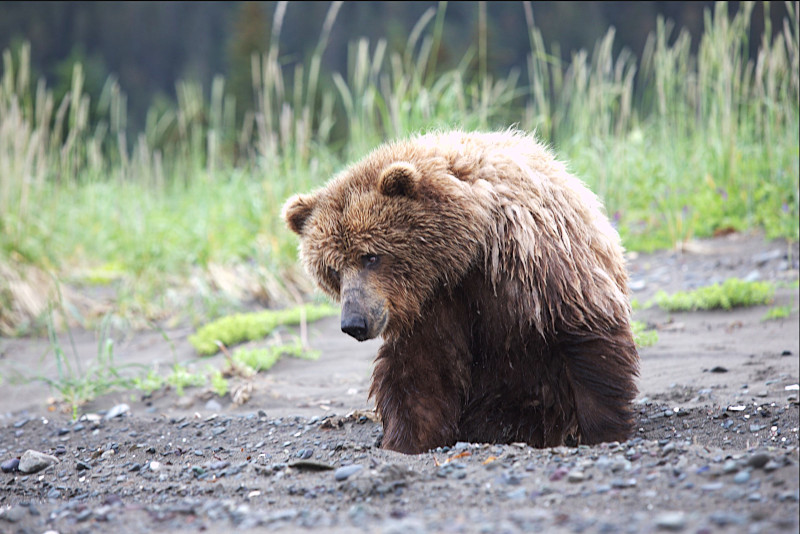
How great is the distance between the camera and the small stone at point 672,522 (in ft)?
6.12

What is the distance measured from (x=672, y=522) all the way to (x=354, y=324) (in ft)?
5.20

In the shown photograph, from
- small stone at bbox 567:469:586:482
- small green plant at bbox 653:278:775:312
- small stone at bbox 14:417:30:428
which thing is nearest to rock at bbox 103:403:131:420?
small stone at bbox 14:417:30:428

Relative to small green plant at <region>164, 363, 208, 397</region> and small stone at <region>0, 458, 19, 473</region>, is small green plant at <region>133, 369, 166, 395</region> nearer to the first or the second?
small green plant at <region>164, 363, 208, 397</region>

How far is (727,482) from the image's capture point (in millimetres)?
2137

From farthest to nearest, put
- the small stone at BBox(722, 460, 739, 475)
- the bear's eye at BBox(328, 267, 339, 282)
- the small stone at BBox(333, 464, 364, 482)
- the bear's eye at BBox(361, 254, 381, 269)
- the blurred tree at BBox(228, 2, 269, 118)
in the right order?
the blurred tree at BBox(228, 2, 269, 118) → the bear's eye at BBox(328, 267, 339, 282) → the bear's eye at BBox(361, 254, 381, 269) → the small stone at BBox(333, 464, 364, 482) → the small stone at BBox(722, 460, 739, 475)

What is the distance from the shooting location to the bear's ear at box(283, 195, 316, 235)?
3.56 metres

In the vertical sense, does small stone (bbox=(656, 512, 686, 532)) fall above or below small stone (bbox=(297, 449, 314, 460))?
above

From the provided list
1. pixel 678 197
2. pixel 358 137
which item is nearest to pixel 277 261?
pixel 358 137

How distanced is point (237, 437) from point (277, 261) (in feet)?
10.3

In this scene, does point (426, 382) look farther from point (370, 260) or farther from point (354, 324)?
point (370, 260)

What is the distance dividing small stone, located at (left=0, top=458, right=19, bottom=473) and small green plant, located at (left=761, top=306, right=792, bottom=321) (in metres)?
4.31

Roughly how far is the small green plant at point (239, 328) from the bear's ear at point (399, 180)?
106 inches

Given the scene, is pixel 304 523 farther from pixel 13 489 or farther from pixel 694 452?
pixel 13 489

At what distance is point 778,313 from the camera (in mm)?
4918
